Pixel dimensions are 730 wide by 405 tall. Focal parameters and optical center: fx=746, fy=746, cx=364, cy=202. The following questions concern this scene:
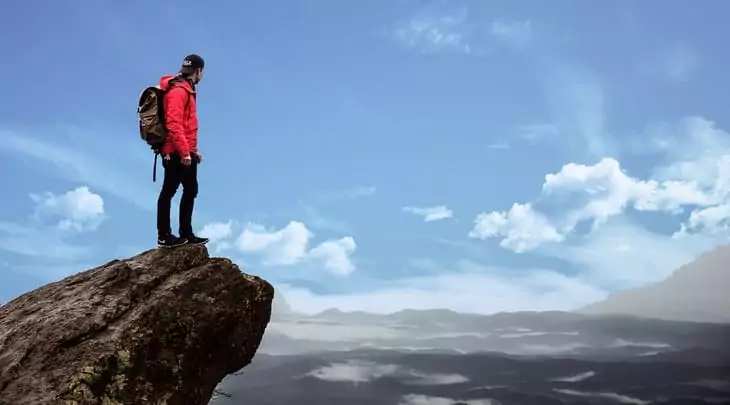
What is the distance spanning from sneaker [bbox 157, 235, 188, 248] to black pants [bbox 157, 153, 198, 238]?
0.31ft

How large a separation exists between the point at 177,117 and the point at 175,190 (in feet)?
4.89

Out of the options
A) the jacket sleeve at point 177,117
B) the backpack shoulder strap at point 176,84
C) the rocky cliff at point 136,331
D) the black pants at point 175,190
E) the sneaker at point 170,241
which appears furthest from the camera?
the sneaker at point 170,241

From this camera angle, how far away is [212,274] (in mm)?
14695

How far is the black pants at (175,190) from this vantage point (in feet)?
46.0

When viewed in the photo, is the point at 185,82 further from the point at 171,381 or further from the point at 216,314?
the point at 171,381

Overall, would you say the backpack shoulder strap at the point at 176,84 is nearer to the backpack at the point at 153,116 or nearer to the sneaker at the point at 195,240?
the backpack at the point at 153,116

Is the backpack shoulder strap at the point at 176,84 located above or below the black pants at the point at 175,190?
above

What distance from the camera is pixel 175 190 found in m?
14.3

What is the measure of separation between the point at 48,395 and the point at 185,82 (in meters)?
5.99

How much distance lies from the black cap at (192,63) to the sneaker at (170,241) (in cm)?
328

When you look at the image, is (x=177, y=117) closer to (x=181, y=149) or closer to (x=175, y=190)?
(x=181, y=149)

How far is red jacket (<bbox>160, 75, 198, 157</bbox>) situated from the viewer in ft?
44.7

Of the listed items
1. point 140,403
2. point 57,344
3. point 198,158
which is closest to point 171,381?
point 140,403

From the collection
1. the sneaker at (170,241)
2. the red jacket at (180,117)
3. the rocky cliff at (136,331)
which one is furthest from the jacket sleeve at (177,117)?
the rocky cliff at (136,331)
